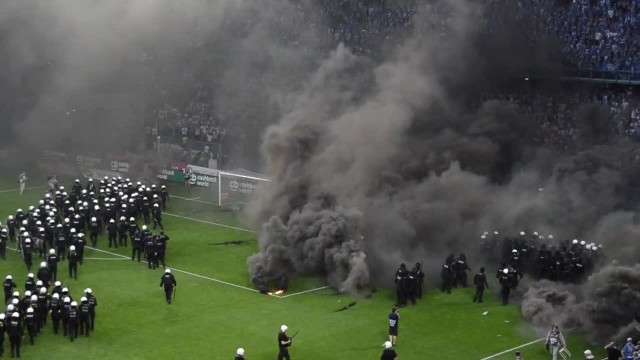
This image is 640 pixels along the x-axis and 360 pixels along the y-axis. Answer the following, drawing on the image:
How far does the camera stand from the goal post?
46.6 m

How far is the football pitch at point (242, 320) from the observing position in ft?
91.7

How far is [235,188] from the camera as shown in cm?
4759

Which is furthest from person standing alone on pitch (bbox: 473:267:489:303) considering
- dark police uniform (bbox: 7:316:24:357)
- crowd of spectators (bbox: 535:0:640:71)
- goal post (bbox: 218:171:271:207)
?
crowd of spectators (bbox: 535:0:640:71)

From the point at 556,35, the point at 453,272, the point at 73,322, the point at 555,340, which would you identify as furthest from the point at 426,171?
the point at 73,322

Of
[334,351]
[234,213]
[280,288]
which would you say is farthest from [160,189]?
[334,351]

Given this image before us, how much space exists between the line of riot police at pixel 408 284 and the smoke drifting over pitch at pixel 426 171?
1.56 meters

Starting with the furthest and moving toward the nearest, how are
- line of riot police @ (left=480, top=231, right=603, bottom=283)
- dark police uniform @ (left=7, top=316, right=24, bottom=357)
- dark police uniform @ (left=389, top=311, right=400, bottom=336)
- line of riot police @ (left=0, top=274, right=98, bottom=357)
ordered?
line of riot police @ (left=480, top=231, right=603, bottom=283), dark police uniform @ (left=389, top=311, right=400, bottom=336), line of riot police @ (left=0, top=274, right=98, bottom=357), dark police uniform @ (left=7, top=316, right=24, bottom=357)

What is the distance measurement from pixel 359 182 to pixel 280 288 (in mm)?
5859

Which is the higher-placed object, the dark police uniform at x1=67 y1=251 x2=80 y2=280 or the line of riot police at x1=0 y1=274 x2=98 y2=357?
the dark police uniform at x1=67 y1=251 x2=80 y2=280

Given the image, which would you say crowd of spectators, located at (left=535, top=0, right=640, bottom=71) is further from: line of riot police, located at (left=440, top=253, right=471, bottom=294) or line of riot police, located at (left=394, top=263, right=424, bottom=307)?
line of riot police, located at (left=394, top=263, right=424, bottom=307)

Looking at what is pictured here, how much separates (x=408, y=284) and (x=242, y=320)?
522 centimetres

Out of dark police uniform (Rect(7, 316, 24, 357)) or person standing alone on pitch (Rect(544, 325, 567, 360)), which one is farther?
dark police uniform (Rect(7, 316, 24, 357))

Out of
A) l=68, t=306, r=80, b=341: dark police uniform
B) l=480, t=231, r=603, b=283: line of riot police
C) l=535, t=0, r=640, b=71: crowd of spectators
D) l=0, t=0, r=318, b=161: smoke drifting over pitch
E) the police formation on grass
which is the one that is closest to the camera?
l=68, t=306, r=80, b=341: dark police uniform

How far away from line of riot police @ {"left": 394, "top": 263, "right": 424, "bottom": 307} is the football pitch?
1.04 feet
